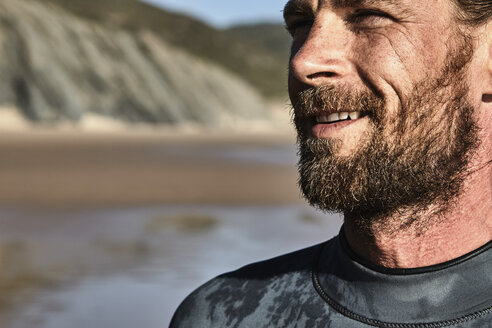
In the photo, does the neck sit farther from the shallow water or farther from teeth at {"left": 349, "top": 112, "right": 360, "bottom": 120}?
the shallow water

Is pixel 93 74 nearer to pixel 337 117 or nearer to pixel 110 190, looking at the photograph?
pixel 110 190

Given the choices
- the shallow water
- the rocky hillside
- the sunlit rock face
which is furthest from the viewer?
the rocky hillside

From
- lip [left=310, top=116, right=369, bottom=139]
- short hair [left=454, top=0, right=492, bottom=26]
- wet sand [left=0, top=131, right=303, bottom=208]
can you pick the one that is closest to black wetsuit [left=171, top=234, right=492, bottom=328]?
lip [left=310, top=116, right=369, bottom=139]

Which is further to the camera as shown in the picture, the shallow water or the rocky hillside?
the rocky hillside

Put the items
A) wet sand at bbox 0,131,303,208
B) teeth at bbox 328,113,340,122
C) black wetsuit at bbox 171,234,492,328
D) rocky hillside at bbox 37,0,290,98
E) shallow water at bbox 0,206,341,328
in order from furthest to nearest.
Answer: rocky hillside at bbox 37,0,290,98 < wet sand at bbox 0,131,303,208 < shallow water at bbox 0,206,341,328 < teeth at bbox 328,113,340,122 < black wetsuit at bbox 171,234,492,328

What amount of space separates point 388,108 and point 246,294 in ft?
1.97

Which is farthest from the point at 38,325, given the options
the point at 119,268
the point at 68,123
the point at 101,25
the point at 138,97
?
the point at 101,25

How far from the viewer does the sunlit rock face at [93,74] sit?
5294cm

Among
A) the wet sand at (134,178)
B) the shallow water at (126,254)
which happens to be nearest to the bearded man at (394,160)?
the shallow water at (126,254)

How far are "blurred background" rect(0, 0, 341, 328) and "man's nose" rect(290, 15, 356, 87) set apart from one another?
1.65 feet

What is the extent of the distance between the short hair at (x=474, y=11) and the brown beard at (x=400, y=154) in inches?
2.5

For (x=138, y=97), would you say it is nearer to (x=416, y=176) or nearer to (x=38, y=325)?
(x=38, y=325)

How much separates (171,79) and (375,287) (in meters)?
70.7

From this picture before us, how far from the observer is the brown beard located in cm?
187
